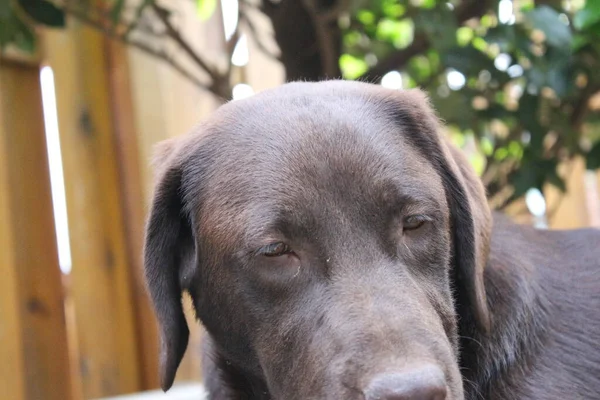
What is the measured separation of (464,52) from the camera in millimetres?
3832

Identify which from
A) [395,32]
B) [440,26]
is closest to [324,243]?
[440,26]

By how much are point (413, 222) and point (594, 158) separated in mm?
2014

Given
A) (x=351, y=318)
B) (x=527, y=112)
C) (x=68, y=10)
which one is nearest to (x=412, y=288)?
(x=351, y=318)

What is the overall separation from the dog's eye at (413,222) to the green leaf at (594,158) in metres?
1.97

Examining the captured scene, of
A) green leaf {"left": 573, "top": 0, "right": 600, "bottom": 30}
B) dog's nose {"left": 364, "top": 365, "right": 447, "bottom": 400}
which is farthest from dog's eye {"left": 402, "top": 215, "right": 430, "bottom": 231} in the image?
green leaf {"left": 573, "top": 0, "right": 600, "bottom": 30}

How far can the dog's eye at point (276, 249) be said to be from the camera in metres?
2.45

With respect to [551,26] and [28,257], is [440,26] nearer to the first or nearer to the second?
[551,26]

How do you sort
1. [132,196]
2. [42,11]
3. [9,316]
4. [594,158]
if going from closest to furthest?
1. [42,11]
2. [9,316]
3. [594,158]
4. [132,196]

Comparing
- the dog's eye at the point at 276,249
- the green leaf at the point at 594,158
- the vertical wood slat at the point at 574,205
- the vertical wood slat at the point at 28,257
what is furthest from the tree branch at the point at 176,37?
the vertical wood slat at the point at 574,205

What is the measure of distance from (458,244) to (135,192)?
2568 millimetres

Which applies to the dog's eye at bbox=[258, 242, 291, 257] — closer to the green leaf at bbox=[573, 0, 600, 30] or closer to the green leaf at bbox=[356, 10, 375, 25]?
the green leaf at bbox=[573, 0, 600, 30]

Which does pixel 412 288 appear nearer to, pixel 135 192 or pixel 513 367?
pixel 513 367

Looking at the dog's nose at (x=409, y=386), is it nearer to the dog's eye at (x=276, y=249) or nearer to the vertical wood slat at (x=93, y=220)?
the dog's eye at (x=276, y=249)

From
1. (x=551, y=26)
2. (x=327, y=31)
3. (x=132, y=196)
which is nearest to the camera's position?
(x=551, y=26)
